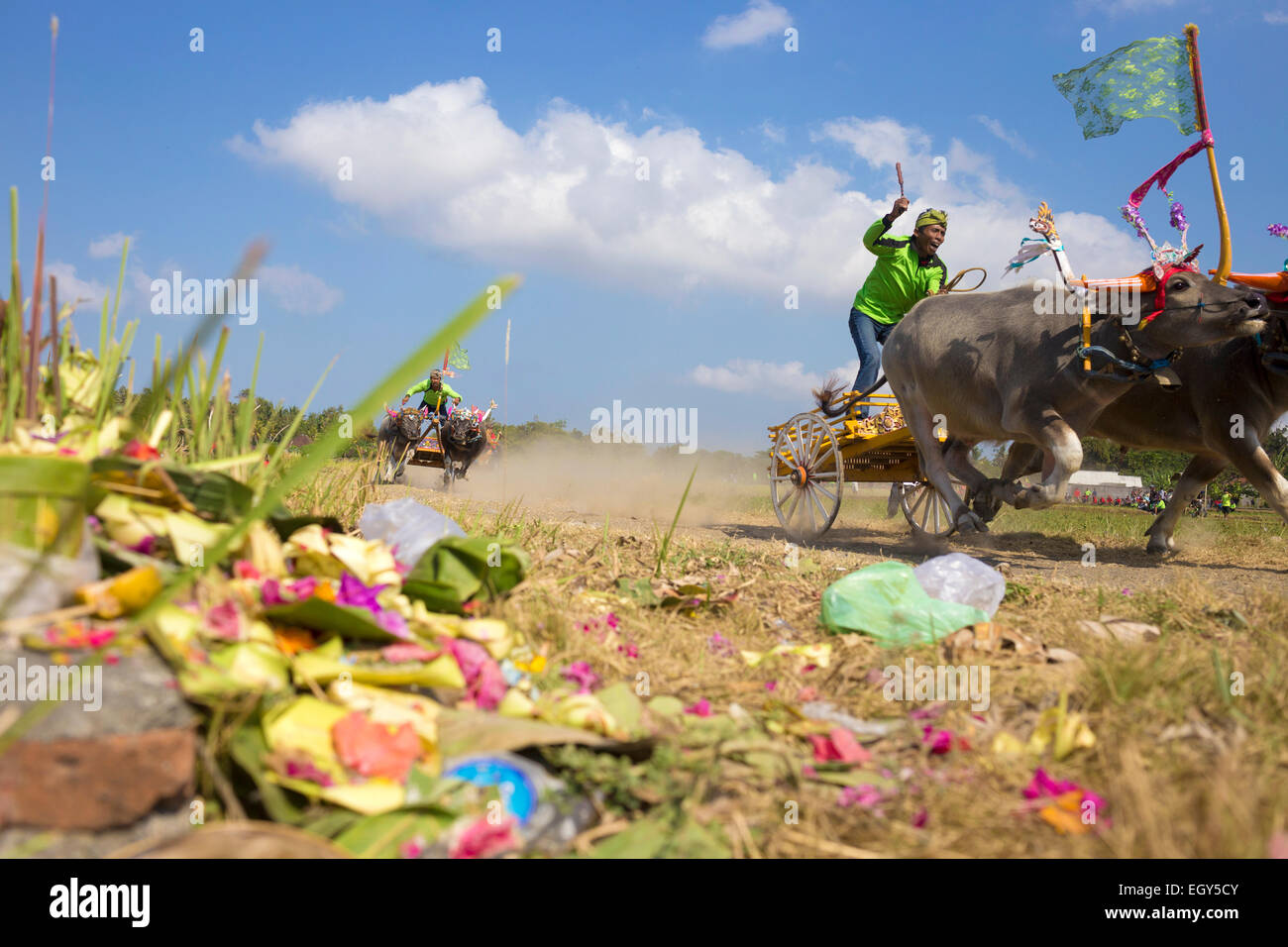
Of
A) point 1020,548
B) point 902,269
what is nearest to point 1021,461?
point 1020,548

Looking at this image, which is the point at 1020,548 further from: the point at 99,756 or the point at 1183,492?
the point at 99,756

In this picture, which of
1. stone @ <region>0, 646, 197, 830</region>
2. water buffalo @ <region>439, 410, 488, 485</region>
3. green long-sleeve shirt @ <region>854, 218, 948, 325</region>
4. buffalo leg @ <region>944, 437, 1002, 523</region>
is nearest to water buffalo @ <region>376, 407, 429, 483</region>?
water buffalo @ <region>439, 410, 488, 485</region>

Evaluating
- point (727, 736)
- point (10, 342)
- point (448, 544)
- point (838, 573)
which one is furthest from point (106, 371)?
point (838, 573)

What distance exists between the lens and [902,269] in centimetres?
753

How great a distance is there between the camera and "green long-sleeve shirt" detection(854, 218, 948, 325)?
7461mm

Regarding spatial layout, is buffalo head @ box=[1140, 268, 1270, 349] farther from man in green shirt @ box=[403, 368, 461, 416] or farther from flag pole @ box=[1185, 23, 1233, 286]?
man in green shirt @ box=[403, 368, 461, 416]

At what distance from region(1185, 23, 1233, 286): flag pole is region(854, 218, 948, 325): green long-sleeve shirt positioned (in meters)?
2.30

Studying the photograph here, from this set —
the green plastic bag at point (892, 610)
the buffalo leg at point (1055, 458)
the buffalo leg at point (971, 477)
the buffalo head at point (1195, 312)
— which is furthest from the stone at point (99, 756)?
the buffalo leg at point (971, 477)
